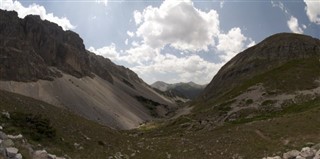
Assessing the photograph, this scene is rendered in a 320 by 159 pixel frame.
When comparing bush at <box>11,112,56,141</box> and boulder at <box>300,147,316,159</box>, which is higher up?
boulder at <box>300,147,316,159</box>

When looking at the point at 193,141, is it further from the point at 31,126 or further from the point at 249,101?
the point at 249,101

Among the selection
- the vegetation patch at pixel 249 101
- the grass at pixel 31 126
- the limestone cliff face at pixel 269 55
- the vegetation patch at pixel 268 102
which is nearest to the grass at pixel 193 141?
the grass at pixel 31 126

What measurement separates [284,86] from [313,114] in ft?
170

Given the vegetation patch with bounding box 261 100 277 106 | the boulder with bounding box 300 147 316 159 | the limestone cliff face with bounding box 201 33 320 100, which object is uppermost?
the limestone cliff face with bounding box 201 33 320 100

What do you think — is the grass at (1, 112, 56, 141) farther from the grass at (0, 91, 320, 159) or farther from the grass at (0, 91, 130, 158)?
the grass at (0, 91, 320, 159)

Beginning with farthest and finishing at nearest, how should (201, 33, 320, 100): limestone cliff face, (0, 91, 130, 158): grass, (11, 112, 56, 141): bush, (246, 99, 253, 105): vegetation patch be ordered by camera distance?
(201, 33, 320, 100): limestone cliff face
(246, 99, 253, 105): vegetation patch
(11, 112, 56, 141): bush
(0, 91, 130, 158): grass

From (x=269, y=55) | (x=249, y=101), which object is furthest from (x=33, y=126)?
(x=269, y=55)

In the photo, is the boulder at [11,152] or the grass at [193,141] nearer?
the boulder at [11,152]

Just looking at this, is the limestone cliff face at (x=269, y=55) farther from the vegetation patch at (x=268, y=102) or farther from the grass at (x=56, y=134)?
the grass at (x=56, y=134)

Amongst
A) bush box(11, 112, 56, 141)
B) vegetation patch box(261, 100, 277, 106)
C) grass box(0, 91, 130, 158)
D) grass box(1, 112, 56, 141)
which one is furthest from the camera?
vegetation patch box(261, 100, 277, 106)

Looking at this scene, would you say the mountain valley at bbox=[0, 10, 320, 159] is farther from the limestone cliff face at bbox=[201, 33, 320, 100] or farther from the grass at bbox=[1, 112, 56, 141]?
the limestone cliff face at bbox=[201, 33, 320, 100]

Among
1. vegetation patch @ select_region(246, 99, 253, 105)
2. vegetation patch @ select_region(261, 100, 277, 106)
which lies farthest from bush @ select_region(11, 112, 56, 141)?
vegetation patch @ select_region(246, 99, 253, 105)

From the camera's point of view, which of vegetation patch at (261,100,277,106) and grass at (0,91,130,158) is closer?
grass at (0,91,130,158)

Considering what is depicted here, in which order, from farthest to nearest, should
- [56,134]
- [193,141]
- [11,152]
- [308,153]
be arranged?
1. [193,141]
2. [56,134]
3. [308,153]
4. [11,152]
